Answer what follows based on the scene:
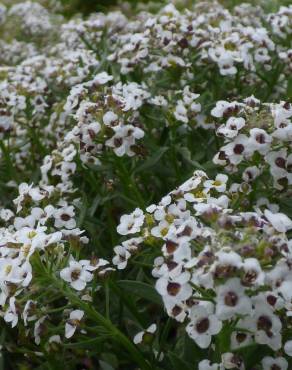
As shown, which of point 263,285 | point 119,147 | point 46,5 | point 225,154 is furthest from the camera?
point 46,5

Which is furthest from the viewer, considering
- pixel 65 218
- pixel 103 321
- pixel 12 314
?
pixel 65 218

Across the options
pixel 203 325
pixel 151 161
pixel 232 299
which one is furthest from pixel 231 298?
pixel 151 161

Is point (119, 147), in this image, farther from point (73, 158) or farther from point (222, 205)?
point (222, 205)

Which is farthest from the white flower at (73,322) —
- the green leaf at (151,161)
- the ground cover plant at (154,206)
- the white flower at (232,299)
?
the green leaf at (151,161)

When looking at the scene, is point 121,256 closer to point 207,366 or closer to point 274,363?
point 207,366

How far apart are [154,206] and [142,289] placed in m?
0.42

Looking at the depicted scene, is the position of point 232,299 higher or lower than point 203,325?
higher

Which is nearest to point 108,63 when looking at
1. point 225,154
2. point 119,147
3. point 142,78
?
point 142,78

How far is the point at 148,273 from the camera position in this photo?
10.0 ft

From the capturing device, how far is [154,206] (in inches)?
82.7

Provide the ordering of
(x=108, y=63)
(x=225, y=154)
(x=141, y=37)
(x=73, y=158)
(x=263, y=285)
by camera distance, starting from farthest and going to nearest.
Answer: (x=108, y=63), (x=141, y=37), (x=73, y=158), (x=225, y=154), (x=263, y=285)

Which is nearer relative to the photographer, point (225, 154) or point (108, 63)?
point (225, 154)

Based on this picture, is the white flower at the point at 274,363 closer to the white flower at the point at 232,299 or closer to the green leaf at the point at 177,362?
the green leaf at the point at 177,362

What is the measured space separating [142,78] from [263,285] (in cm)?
249
